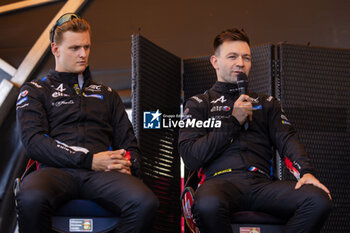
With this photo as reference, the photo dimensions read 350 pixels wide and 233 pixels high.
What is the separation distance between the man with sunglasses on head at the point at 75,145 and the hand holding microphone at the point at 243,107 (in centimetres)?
55

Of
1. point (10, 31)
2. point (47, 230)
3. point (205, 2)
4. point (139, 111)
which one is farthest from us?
point (10, 31)

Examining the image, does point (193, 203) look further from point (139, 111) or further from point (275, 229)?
point (139, 111)

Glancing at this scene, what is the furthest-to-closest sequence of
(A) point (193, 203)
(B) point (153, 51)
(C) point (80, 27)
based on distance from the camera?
(B) point (153, 51)
(C) point (80, 27)
(A) point (193, 203)

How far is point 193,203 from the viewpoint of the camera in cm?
231

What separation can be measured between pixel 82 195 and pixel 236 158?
77 cm

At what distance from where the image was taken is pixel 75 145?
8.08ft

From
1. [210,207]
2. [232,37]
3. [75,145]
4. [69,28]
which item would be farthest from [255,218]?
[69,28]

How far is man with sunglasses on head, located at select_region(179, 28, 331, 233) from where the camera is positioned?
2197 millimetres

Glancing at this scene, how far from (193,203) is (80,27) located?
111 centimetres

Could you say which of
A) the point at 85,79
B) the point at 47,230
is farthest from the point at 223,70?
the point at 47,230

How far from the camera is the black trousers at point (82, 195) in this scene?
6.86ft
